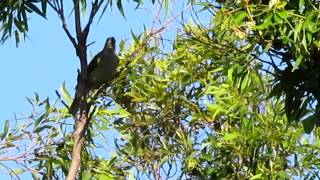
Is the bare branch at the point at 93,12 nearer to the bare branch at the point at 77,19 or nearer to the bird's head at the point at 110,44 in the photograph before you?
the bare branch at the point at 77,19

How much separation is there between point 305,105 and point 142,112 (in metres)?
2.53

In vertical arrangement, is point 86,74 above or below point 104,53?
Result: below

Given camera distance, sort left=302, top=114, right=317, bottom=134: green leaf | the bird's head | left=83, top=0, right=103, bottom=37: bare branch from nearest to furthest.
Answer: left=302, top=114, right=317, bottom=134: green leaf, left=83, top=0, right=103, bottom=37: bare branch, the bird's head

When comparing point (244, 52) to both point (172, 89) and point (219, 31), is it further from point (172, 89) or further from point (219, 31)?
point (172, 89)

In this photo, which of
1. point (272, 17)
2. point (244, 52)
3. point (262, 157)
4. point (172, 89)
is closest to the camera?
point (272, 17)

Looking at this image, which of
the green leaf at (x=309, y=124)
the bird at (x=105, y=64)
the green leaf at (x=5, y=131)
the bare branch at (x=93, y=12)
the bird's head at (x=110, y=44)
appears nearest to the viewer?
the green leaf at (x=309, y=124)

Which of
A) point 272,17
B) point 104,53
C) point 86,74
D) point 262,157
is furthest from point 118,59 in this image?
point 272,17

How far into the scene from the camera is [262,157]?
14.0 feet

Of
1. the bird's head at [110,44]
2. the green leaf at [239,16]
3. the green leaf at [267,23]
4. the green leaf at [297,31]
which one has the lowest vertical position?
the green leaf at [297,31]

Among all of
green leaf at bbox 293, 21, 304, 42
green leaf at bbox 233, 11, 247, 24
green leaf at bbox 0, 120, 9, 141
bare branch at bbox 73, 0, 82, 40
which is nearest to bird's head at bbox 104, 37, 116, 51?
green leaf at bbox 0, 120, 9, 141

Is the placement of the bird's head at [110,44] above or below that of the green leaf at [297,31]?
above

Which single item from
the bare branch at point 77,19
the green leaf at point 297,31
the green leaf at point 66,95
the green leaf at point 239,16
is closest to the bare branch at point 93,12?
the bare branch at point 77,19

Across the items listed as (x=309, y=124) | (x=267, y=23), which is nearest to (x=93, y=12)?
(x=267, y=23)

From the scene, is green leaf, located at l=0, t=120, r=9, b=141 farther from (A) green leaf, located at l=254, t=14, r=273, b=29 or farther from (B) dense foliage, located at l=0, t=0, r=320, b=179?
(A) green leaf, located at l=254, t=14, r=273, b=29
